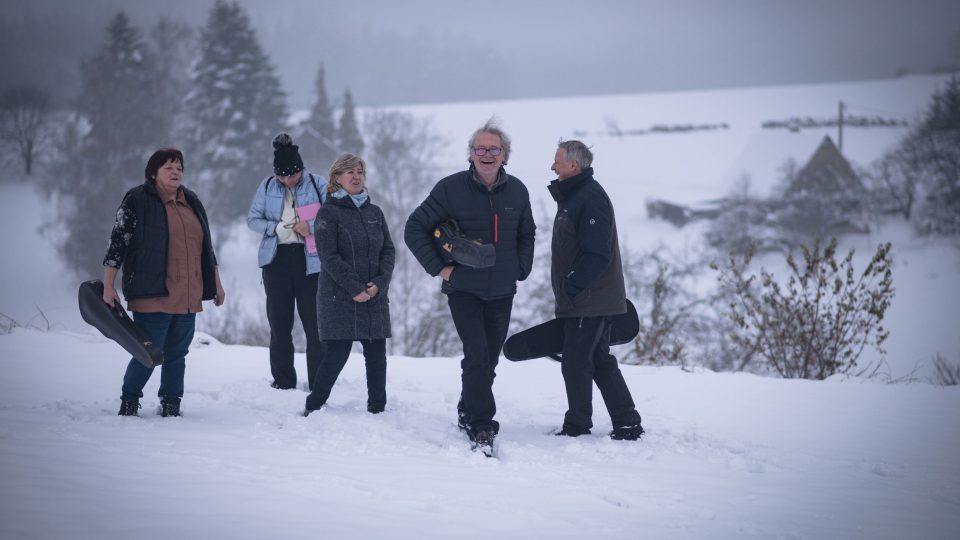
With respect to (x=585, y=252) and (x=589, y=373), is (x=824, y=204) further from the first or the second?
(x=585, y=252)

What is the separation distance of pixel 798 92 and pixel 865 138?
49.8 feet

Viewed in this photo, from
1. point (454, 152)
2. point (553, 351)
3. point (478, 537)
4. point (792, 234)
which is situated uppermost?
point (454, 152)

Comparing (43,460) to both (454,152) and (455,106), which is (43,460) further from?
(455,106)

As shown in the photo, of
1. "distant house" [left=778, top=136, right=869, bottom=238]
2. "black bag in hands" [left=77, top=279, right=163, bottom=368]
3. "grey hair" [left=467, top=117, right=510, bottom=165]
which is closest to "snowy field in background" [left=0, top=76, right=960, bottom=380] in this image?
"distant house" [left=778, top=136, right=869, bottom=238]

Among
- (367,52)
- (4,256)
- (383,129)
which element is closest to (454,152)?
(383,129)

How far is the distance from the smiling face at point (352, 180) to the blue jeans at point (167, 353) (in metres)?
1.36

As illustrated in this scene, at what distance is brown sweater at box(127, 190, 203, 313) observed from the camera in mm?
5214

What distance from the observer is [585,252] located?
17.2ft

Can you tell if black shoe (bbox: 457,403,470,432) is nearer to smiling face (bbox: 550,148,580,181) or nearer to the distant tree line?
smiling face (bbox: 550,148,580,181)

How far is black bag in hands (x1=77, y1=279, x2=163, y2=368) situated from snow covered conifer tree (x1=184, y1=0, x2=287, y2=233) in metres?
29.6

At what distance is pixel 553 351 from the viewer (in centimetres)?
576

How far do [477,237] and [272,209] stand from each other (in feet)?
6.98

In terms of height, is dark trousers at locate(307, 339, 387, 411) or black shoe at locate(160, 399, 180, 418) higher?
dark trousers at locate(307, 339, 387, 411)

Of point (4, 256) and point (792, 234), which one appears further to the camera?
point (792, 234)
